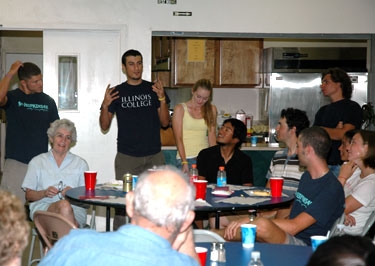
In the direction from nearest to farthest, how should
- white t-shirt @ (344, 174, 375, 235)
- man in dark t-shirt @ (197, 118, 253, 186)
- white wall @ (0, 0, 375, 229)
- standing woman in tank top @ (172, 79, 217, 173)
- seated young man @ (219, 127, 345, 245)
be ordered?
seated young man @ (219, 127, 345, 245)
white t-shirt @ (344, 174, 375, 235)
man in dark t-shirt @ (197, 118, 253, 186)
standing woman in tank top @ (172, 79, 217, 173)
white wall @ (0, 0, 375, 229)

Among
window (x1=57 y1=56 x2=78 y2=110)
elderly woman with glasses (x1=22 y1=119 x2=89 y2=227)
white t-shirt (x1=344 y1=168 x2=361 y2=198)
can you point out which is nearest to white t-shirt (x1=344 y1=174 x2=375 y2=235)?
white t-shirt (x1=344 y1=168 x2=361 y2=198)

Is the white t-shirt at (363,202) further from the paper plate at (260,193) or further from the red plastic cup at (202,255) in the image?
the red plastic cup at (202,255)

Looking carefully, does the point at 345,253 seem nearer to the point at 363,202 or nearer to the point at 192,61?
the point at 363,202

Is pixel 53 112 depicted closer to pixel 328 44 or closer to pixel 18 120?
pixel 18 120

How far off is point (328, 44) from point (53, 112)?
4.78 metres

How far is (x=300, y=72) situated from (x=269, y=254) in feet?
19.8

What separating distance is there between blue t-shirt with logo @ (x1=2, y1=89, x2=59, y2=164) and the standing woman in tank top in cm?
128

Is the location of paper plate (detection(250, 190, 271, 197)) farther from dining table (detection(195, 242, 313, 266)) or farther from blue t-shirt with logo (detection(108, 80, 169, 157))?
dining table (detection(195, 242, 313, 266))

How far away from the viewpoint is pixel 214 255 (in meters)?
3.09

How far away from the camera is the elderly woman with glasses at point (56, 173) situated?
17.5ft

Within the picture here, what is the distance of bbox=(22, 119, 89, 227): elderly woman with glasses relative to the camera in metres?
5.34

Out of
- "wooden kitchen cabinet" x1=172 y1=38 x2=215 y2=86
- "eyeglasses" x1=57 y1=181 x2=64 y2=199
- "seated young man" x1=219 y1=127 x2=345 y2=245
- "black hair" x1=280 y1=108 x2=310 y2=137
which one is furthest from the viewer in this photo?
"wooden kitchen cabinet" x1=172 y1=38 x2=215 y2=86

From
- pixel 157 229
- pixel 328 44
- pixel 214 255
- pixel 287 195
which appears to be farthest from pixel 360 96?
pixel 157 229

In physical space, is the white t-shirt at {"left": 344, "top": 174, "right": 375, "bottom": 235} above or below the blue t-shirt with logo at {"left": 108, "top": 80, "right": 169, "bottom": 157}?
below
